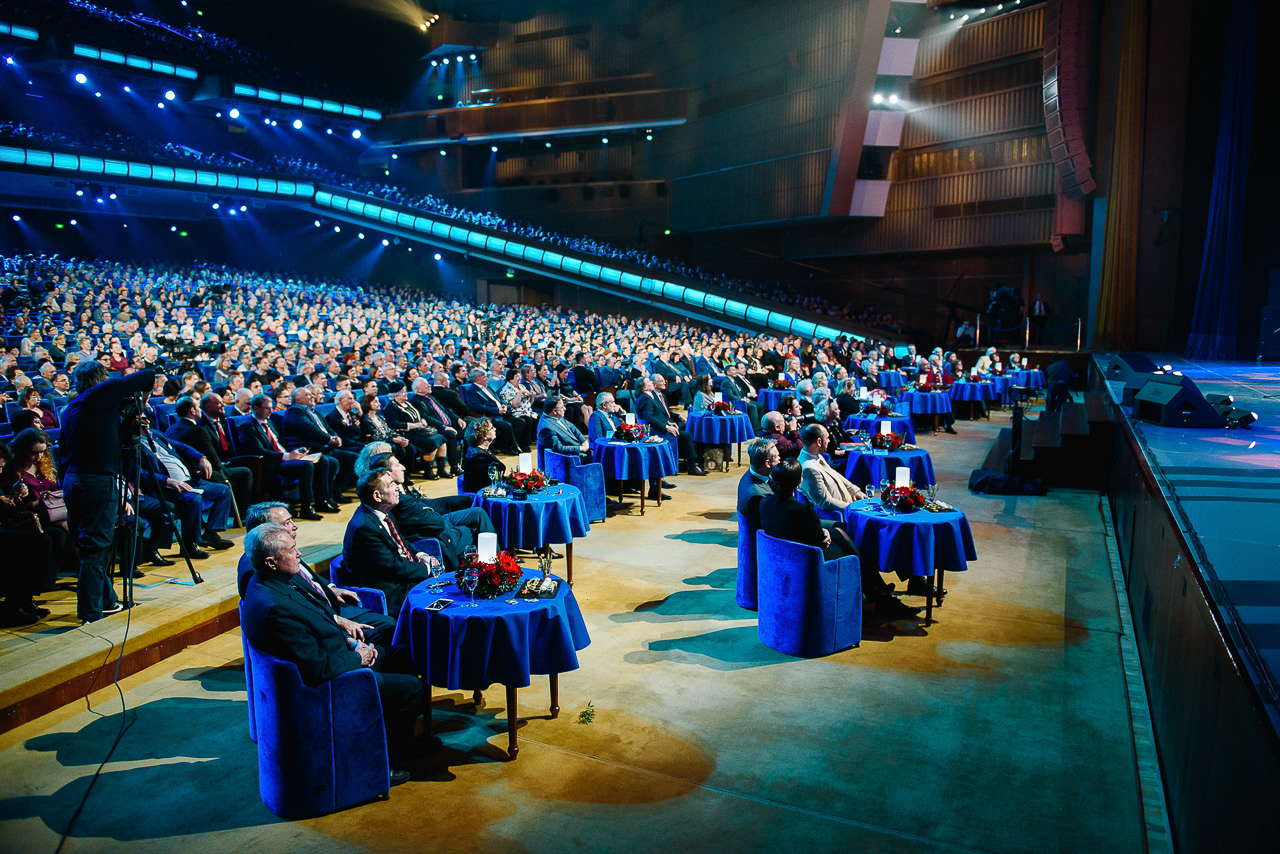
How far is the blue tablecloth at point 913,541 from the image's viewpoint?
4809mm

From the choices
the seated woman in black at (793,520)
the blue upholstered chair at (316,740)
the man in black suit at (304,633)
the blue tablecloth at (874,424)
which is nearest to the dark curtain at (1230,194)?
Result: the blue tablecloth at (874,424)

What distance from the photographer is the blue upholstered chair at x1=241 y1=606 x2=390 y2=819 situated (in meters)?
2.88

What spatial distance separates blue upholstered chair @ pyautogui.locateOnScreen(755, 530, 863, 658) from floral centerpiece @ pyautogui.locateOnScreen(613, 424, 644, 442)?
137 inches

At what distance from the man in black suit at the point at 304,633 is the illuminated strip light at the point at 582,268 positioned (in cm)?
1811

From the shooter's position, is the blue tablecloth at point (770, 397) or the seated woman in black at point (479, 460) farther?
the blue tablecloth at point (770, 397)

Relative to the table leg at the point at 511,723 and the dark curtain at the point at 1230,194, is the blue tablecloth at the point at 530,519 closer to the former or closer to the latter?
the table leg at the point at 511,723

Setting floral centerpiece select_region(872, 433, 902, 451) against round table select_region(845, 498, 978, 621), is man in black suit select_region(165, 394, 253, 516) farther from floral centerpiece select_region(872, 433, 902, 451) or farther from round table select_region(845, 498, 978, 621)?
floral centerpiece select_region(872, 433, 902, 451)

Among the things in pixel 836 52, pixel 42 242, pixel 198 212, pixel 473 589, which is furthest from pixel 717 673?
pixel 198 212

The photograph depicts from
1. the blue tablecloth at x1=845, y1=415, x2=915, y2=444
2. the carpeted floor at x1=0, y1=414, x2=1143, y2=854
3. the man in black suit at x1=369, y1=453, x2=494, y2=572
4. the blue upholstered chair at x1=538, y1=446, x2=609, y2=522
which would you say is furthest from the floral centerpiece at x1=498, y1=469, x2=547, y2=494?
the blue tablecloth at x1=845, y1=415, x2=915, y2=444

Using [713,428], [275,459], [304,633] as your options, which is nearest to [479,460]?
[275,459]

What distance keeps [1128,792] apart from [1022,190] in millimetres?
19260

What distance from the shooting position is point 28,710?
12.1 ft

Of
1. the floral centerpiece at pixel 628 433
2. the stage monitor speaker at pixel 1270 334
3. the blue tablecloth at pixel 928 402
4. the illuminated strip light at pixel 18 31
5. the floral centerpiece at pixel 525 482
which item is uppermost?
the illuminated strip light at pixel 18 31

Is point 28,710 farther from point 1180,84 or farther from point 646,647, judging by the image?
point 1180,84
